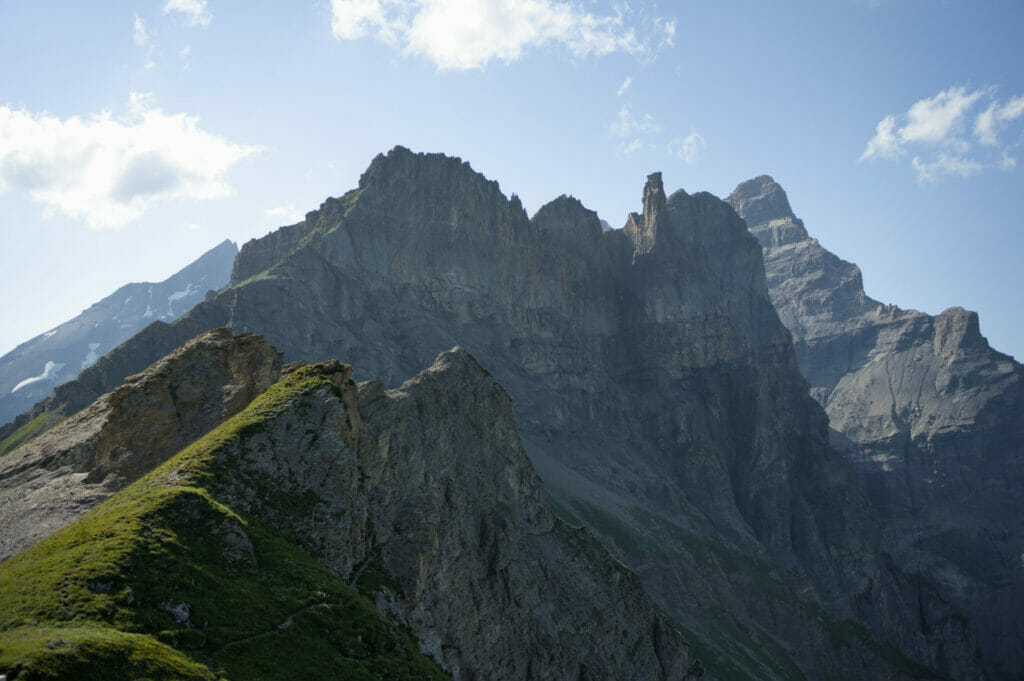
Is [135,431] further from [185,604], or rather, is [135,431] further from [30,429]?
[30,429]

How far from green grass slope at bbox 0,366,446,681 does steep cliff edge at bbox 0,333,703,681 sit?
0.10m

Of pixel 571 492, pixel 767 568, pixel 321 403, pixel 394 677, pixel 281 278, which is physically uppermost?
pixel 281 278

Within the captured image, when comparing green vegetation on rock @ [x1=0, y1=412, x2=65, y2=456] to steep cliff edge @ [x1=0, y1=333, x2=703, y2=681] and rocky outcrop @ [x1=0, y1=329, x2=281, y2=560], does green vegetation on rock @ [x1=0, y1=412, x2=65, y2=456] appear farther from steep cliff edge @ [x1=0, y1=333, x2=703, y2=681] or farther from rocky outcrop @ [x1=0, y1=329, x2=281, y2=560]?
steep cliff edge @ [x1=0, y1=333, x2=703, y2=681]

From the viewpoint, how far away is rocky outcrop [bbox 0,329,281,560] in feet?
198

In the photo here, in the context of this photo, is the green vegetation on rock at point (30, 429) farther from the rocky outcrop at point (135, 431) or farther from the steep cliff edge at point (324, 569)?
the steep cliff edge at point (324, 569)

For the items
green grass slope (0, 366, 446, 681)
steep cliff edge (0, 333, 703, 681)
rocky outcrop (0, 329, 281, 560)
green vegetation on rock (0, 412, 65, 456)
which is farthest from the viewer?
green vegetation on rock (0, 412, 65, 456)

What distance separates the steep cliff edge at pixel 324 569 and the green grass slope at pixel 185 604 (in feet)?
0.32

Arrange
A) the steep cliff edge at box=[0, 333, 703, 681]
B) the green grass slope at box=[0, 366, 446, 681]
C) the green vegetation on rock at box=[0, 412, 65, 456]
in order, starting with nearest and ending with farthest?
1. the green grass slope at box=[0, 366, 446, 681]
2. the steep cliff edge at box=[0, 333, 703, 681]
3. the green vegetation on rock at box=[0, 412, 65, 456]

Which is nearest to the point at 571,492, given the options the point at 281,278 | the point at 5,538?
the point at 281,278

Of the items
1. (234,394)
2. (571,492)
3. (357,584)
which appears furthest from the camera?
(571,492)

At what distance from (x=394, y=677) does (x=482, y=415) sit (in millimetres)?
64598

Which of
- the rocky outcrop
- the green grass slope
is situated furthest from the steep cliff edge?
the rocky outcrop

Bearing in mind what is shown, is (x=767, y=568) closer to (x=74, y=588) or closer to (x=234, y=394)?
(x=234, y=394)

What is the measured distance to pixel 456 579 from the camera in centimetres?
7825
